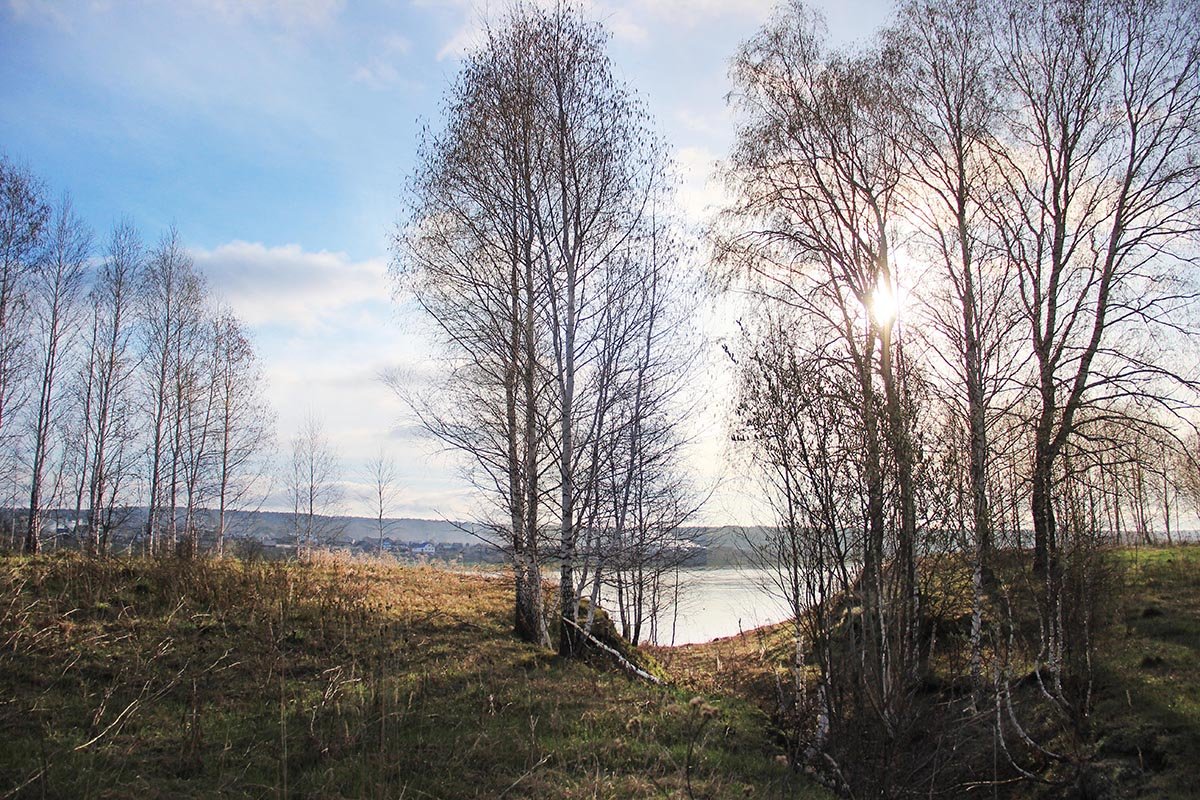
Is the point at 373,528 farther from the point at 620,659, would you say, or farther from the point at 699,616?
the point at 620,659

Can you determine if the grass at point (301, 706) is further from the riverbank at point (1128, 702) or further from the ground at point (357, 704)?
the riverbank at point (1128, 702)

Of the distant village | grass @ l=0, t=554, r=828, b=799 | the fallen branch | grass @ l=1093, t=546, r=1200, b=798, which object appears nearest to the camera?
grass @ l=0, t=554, r=828, b=799

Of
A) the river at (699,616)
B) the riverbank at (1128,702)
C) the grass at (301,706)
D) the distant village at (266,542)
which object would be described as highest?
the distant village at (266,542)

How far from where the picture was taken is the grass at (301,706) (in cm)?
489

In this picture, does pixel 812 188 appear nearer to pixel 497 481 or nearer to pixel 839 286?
pixel 839 286

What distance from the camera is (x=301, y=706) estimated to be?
6.20 meters

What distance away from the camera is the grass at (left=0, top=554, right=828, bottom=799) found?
4.89m

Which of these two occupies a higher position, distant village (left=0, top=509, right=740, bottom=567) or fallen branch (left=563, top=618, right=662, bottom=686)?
distant village (left=0, top=509, right=740, bottom=567)

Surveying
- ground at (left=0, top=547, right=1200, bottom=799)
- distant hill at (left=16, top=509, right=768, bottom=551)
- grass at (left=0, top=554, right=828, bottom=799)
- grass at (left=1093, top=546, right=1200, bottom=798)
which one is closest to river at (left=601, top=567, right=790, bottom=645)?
distant hill at (left=16, top=509, right=768, bottom=551)

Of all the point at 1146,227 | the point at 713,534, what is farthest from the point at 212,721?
the point at 1146,227

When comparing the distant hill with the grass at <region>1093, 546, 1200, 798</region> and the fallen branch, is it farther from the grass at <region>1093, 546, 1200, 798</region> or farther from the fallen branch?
the grass at <region>1093, 546, 1200, 798</region>

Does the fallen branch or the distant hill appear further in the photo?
the fallen branch

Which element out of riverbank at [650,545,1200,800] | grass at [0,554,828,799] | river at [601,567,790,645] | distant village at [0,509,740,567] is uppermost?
distant village at [0,509,740,567]

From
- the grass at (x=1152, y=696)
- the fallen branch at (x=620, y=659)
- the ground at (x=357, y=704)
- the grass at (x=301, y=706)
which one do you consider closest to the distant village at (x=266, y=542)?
the ground at (x=357, y=704)
